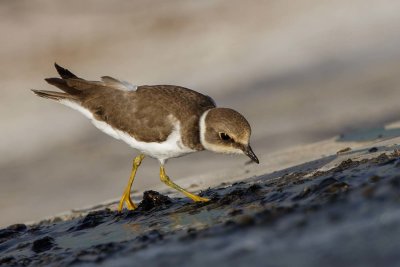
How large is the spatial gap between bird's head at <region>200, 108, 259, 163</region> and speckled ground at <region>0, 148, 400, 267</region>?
0.44 metres

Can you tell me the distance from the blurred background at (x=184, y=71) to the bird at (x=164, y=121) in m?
2.32

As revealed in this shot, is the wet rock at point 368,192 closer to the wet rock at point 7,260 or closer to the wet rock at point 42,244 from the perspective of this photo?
the wet rock at point 42,244

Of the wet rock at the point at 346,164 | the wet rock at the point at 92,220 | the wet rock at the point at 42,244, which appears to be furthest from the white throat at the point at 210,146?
the wet rock at the point at 42,244

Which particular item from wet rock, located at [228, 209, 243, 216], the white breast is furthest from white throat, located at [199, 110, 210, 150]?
wet rock, located at [228, 209, 243, 216]

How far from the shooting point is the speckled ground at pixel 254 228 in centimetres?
536

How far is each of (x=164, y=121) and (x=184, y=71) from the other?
381 inches

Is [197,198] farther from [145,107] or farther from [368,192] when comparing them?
[368,192]

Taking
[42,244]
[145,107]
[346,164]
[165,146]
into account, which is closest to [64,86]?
[145,107]

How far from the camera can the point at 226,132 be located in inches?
329

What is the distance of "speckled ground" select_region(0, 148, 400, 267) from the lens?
17.6 ft

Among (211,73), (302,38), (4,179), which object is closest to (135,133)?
(4,179)

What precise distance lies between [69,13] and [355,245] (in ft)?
55.2

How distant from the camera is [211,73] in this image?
1784 centimetres

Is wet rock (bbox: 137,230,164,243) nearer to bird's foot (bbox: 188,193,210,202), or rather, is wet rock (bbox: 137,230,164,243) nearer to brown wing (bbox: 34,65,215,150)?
bird's foot (bbox: 188,193,210,202)
